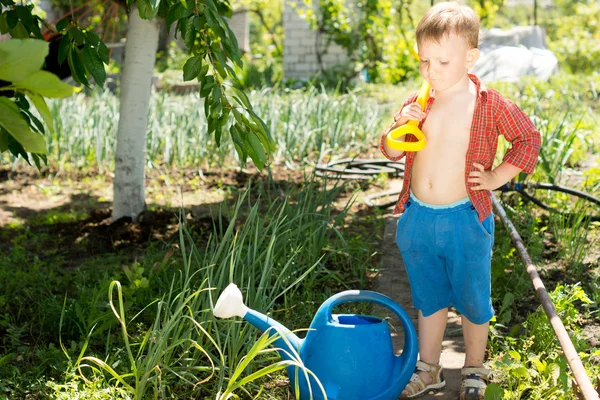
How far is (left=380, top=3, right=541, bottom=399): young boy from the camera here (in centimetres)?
212

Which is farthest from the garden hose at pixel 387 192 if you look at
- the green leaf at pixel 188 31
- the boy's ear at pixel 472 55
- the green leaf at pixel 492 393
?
the green leaf at pixel 492 393

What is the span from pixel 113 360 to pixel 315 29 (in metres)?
9.04

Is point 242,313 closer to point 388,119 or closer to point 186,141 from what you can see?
point 186,141

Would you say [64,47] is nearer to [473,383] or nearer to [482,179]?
[482,179]

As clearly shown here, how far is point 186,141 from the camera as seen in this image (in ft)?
18.1

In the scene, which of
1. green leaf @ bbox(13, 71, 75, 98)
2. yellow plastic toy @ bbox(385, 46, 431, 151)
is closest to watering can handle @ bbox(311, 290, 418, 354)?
yellow plastic toy @ bbox(385, 46, 431, 151)

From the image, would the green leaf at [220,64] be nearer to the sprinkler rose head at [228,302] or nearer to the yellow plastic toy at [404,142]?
the yellow plastic toy at [404,142]

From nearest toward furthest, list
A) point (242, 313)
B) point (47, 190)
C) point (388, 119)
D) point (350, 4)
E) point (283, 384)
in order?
point (242, 313) < point (283, 384) < point (47, 190) < point (388, 119) < point (350, 4)

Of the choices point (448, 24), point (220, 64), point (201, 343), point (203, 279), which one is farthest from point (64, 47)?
point (448, 24)

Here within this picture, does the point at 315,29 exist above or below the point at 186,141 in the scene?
above

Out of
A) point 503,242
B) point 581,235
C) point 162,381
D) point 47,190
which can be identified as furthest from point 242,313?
point 47,190

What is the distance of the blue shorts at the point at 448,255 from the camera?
2.17m

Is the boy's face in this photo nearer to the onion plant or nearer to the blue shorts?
the blue shorts

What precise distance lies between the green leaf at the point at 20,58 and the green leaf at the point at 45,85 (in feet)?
0.05
